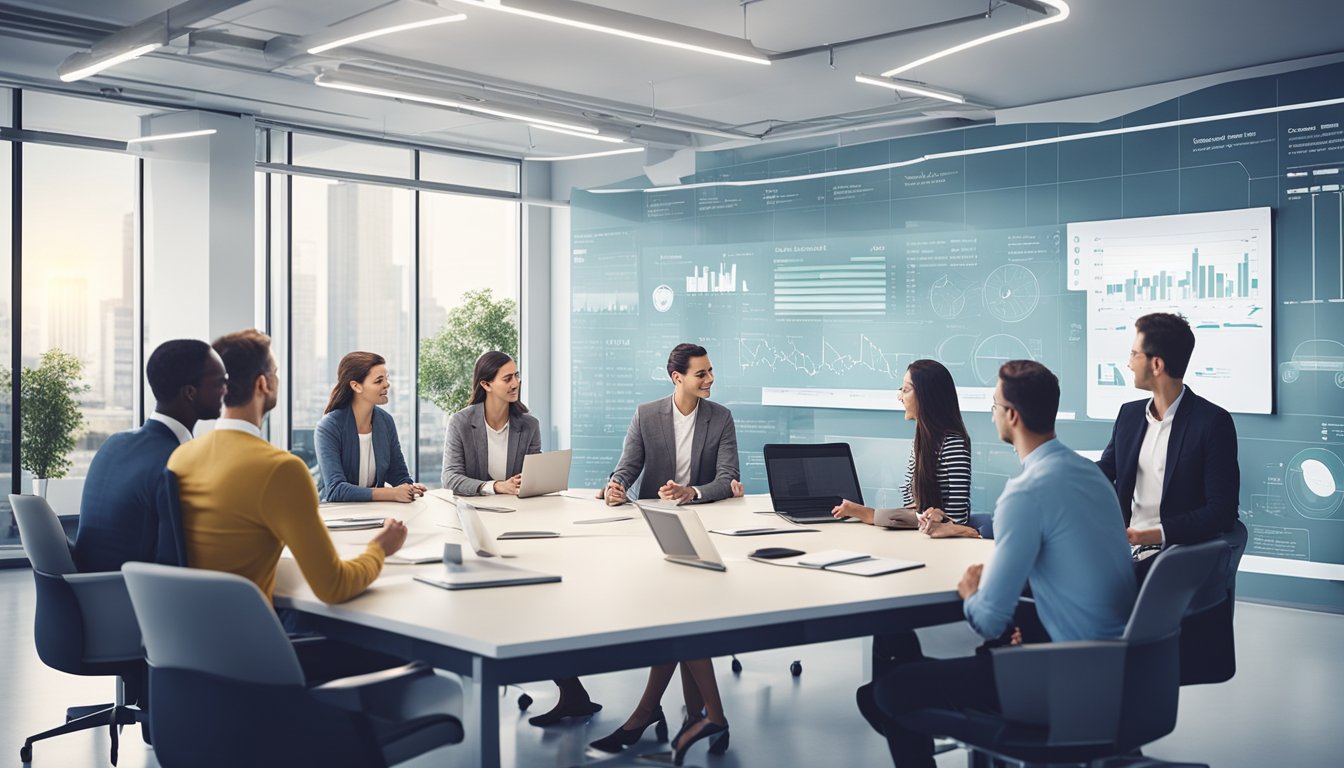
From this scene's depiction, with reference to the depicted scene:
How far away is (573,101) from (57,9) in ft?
11.2

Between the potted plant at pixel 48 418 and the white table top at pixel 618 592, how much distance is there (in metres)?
5.06

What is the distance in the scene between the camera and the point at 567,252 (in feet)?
37.1

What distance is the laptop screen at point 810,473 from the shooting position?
16.2 feet

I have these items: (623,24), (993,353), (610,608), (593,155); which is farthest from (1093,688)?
(593,155)

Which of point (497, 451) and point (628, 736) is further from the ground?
point (497, 451)

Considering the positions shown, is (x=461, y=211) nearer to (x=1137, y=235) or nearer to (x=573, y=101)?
(x=573, y=101)

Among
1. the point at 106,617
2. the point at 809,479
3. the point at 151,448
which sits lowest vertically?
the point at 106,617

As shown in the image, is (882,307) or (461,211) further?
(461,211)

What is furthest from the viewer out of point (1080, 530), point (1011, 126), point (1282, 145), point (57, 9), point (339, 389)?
point (1011, 126)

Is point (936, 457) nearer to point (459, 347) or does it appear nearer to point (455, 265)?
point (459, 347)

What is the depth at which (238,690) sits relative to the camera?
2705 millimetres

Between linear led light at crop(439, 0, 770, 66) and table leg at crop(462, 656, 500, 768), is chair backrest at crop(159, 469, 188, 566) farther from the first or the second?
linear led light at crop(439, 0, 770, 66)

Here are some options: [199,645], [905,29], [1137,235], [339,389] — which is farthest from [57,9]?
[1137,235]

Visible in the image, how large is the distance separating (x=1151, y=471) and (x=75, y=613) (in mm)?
Result: 3859
